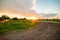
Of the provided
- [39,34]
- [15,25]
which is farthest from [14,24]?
[39,34]

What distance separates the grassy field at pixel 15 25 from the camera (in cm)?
224

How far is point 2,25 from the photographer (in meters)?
2.25

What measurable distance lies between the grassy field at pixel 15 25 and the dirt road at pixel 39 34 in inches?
4.0

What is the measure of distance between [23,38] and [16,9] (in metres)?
0.66

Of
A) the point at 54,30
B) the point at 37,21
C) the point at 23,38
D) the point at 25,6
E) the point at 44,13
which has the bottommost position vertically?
the point at 23,38

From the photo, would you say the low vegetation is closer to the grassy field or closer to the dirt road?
the grassy field

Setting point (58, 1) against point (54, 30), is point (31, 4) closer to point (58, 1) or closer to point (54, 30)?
point (58, 1)

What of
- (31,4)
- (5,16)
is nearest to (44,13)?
(31,4)

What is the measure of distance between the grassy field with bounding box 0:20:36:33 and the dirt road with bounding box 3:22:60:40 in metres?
0.10

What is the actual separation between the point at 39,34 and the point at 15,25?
555 millimetres

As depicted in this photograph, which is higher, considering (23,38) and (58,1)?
(58,1)

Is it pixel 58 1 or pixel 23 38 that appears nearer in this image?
pixel 23 38

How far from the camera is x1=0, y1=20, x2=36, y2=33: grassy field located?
2.24 m

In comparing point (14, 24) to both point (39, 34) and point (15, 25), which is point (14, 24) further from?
point (39, 34)
